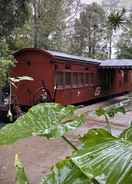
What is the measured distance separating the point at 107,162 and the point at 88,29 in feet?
99.4

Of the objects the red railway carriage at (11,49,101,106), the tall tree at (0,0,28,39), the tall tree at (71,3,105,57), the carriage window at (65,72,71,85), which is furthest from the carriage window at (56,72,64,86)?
the tall tree at (71,3,105,57)

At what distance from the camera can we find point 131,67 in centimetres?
1603

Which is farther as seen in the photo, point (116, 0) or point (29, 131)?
point (116, 0)

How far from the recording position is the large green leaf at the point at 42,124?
0.82 m

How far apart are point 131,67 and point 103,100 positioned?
2057mm

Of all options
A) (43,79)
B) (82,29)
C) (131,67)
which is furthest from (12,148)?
(82,29)

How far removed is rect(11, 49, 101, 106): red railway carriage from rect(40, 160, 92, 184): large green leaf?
1028cm

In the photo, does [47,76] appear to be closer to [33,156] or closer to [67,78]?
[67,78]

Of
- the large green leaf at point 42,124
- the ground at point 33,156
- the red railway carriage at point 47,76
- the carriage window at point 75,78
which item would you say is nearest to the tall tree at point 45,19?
the carriage window at point 75,78

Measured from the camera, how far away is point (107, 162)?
59 cm

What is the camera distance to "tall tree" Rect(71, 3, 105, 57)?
1168 inches

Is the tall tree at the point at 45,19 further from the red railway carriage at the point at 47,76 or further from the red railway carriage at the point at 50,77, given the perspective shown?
the red railway carriage at the point at 47,76

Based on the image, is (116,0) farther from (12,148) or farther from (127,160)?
(12,148)

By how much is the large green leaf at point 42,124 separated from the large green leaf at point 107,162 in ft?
0.62
